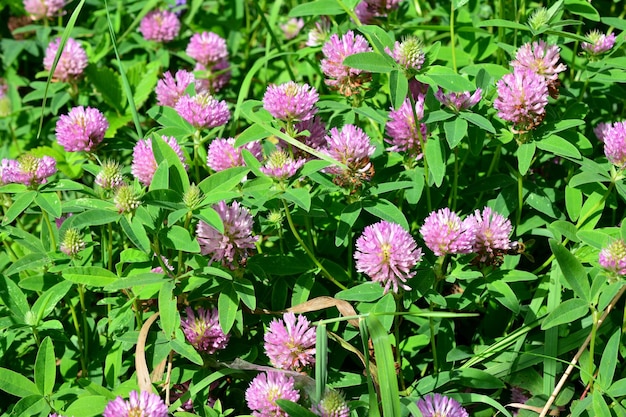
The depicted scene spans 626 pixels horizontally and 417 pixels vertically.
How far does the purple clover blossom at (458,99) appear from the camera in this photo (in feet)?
7.45

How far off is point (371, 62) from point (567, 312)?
0.84 metres

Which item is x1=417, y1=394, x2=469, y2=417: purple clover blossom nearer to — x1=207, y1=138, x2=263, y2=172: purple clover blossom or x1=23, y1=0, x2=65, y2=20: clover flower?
x1=207, y1=138, x2=263, y2=172: purple clover blossom

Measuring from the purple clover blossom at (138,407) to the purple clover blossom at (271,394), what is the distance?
9.1 inches

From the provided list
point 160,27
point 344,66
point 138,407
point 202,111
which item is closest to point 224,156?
point 202,111

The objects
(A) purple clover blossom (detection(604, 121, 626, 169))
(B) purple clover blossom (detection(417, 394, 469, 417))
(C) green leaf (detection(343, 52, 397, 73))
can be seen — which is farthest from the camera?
(A) purple clover blossom (detection(604, 121, 626, 169))

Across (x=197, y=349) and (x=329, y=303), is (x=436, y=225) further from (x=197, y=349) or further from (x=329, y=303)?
(x=197, y=349)

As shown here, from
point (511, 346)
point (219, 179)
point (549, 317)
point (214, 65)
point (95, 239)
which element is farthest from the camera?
point (214, 65)

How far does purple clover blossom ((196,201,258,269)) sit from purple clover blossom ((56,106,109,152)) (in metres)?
0.64

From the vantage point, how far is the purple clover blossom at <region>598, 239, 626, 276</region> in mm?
1981

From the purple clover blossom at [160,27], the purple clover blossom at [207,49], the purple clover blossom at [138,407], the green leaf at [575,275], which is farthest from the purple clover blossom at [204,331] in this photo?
the purple clover blossom at [160,27]

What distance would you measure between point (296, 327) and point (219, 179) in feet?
1.51

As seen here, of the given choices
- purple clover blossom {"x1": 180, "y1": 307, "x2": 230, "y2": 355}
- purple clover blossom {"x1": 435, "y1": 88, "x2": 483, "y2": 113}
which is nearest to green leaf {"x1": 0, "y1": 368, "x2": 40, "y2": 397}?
purple clover blossom {"x1": 180, "y1": 307, "x2": 230, "y2": 355}

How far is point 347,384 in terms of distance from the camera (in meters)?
2.17

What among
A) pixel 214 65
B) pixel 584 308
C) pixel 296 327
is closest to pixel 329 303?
pixel 296 327
